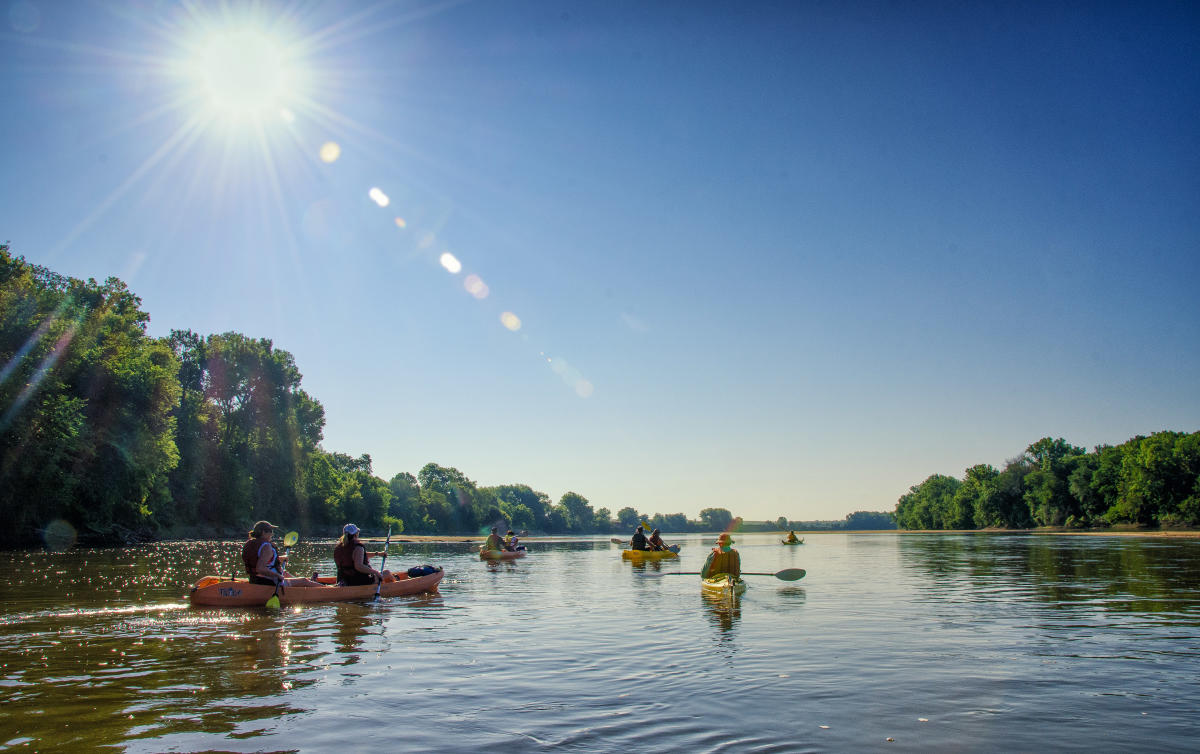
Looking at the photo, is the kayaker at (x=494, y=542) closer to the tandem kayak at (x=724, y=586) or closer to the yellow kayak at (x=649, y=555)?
the yellow kayak at (x=649, y=555)

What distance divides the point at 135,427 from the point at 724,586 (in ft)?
142

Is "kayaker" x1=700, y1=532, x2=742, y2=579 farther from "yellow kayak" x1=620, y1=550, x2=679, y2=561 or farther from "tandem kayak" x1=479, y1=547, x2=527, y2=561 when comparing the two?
"tandem kayak" x1=479, y1=547, x2=527, y2=561

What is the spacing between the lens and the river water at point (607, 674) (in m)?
6.23

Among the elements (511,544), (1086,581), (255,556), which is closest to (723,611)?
(255,556)

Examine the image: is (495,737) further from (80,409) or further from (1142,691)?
(80,409)

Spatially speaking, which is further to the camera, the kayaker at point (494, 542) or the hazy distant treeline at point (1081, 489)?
the hazy distant treeline at point (1081, 489)

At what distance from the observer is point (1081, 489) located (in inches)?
3755

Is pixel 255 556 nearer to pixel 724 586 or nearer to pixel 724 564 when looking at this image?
pixel 724 586

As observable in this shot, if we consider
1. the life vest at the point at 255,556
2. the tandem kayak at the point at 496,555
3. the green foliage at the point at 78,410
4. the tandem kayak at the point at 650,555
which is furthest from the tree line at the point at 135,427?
the tandem kayak at the point at 650,555

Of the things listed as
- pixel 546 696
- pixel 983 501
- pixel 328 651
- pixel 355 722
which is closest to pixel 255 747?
pixel 355 722

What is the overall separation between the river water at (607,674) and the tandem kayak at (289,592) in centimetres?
39

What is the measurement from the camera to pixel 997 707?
732cm

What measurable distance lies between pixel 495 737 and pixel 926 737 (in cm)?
380

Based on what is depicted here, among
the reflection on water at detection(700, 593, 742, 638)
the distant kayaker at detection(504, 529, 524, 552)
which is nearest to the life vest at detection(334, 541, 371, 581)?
the reflection on water at detection(700, 593, 742, 638)
